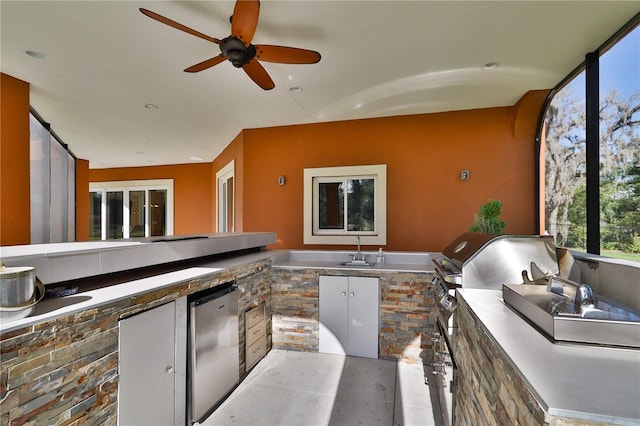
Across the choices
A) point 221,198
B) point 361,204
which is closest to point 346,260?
point 361,204

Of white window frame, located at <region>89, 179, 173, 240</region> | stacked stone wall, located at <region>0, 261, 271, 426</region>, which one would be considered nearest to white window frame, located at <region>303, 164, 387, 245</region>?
stacked stone wall, located at <region>0, 261, 271, 426</region>

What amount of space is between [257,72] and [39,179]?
4.19 m

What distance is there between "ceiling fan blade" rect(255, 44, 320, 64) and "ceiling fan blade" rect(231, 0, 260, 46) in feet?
0.36

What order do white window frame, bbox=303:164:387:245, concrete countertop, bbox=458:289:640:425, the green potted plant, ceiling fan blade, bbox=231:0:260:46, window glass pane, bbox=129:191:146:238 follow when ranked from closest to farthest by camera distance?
concrete countertop, bbox=458:289:640:425 < ceiling fan blade, bbox=231:0:260:46 < the green potted plant < white window frame, bbox=303:164:387:245 < window glass pane, bbox=129:191:146:238

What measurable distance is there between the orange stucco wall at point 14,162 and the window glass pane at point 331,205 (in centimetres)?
336

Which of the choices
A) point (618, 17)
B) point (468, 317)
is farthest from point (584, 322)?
point (618, 17)

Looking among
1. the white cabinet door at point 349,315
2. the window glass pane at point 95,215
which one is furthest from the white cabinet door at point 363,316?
the window glass pane at point 95,215

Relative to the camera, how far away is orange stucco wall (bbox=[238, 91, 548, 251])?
3.70 m

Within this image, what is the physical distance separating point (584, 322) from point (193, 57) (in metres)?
3.12

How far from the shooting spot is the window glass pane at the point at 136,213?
323 inches

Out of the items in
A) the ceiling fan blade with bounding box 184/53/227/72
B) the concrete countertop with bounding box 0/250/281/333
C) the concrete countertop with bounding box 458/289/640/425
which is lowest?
the concrete countertop with bounding box 458/289/640/425

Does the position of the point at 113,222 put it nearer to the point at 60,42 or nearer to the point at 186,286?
the point at 60,42

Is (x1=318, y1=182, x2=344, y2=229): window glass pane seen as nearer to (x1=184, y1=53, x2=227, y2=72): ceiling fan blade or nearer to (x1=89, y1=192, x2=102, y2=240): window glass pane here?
(x1=184, y1=53, x2=227, y2=72): ceiling fan blade

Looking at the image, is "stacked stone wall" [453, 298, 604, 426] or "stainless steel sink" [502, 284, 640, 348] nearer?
"stacked stone wall" [453, 298, 604, 426]
